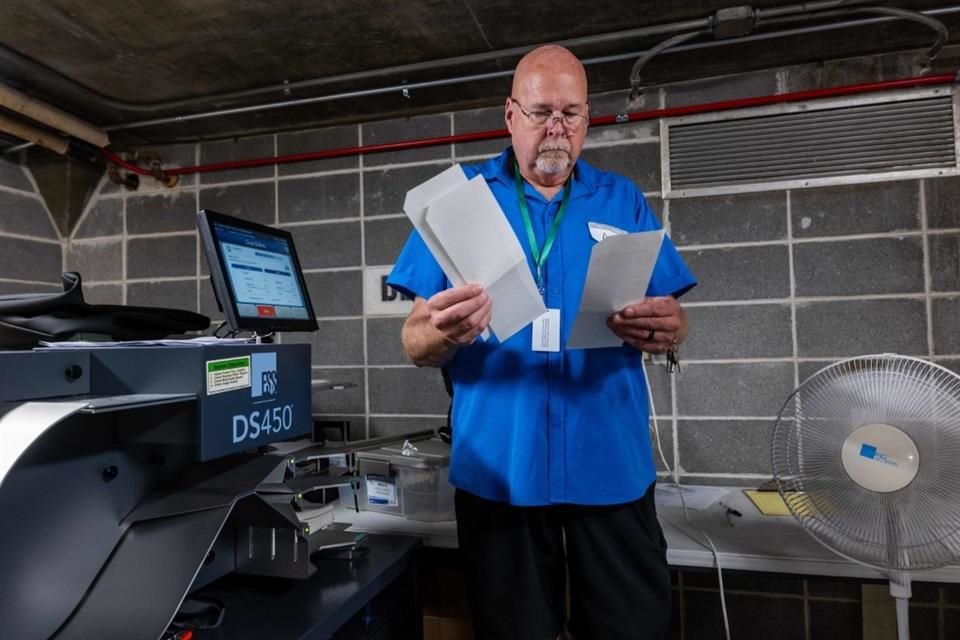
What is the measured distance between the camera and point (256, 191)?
2.34m

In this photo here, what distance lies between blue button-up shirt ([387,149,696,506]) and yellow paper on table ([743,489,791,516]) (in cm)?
66

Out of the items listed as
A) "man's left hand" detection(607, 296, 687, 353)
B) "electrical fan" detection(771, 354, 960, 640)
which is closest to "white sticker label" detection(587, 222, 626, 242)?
"man's left hand" detection(607, 296, 687, 353)

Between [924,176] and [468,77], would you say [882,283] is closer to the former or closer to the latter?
[924,176]

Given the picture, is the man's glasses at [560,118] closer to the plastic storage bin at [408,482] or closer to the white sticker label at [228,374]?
the white sticker label at [228,374]

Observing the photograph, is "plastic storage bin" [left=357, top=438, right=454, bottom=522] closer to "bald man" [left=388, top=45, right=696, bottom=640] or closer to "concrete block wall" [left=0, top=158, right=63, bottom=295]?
"bald man" [left=388, top=45, right=696, bottom=640]

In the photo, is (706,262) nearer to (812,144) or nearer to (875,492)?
(812,144)

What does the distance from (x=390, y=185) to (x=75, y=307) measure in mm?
1416

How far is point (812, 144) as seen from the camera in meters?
1.85

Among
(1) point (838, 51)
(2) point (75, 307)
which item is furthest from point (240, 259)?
(1) point (838, 51)

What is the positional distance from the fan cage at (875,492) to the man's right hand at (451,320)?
658 millimetres

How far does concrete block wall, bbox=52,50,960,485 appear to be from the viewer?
1.80 m

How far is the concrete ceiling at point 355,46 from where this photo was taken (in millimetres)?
1545

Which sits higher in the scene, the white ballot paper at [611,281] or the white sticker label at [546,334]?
the white ballot paper at [611,281]

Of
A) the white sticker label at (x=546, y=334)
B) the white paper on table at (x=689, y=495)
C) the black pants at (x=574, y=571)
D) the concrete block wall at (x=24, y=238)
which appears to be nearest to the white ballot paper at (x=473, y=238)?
the white sticker label at (x=546, y=334)
